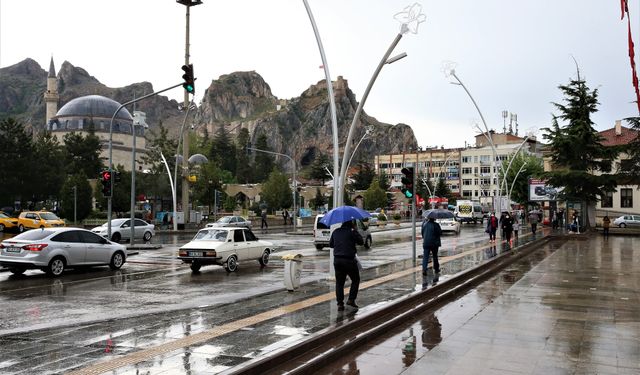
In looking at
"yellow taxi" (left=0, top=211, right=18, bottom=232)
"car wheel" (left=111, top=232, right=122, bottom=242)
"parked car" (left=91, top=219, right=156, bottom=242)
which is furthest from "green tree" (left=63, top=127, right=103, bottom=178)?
"car wheel" (left=111, top=232, right=122, bottom=242)

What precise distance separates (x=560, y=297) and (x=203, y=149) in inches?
5368

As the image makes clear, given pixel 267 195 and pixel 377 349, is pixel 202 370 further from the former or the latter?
pixel 267 195

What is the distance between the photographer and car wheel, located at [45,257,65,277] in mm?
16328

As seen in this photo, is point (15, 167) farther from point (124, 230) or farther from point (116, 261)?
point (116, 261)

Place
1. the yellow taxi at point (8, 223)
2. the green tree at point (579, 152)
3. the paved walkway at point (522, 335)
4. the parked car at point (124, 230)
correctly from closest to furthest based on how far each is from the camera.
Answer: the paved walkway at point (522, 335)
the parked car at point (124, 230)
the yellow taxi at point (8, 223)
the green tree at point (579, 152)

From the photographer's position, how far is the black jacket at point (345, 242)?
1012cm

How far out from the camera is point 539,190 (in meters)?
52.3

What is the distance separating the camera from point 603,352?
8.02 m

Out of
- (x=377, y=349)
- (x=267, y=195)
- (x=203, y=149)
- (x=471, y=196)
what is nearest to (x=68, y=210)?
(x=267, y=195)

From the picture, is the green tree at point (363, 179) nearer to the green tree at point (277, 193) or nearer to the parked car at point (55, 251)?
A: the green tree at point (277, 193)

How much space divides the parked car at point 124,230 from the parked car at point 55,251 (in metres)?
12.5

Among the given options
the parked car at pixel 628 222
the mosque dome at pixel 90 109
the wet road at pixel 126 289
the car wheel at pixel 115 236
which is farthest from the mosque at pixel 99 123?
the wet road at pixel 126 289

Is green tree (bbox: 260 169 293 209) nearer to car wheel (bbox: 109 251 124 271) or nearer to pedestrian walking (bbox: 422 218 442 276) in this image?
car wheel (bbox: 109 251 124 271)

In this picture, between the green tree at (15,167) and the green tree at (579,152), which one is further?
the green tree at (15,167)
